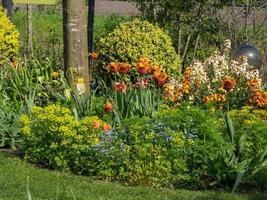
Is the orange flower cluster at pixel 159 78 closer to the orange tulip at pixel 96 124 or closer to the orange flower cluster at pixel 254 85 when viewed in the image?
the orange tulip at pixel 96 124

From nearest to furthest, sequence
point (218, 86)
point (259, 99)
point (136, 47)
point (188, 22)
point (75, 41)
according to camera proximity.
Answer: point (259, 99)
point (218, 86)
point (75, 41)
point (136, 47)
point (188, 22)

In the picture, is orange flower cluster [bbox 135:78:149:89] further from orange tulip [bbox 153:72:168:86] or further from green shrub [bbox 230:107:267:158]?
green shrub [bbox 230:107:267:158]

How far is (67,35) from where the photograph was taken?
9.48 meters

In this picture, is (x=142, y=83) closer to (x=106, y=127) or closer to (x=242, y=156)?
(x=106, y=127)

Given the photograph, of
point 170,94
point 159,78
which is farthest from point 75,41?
point 159,78

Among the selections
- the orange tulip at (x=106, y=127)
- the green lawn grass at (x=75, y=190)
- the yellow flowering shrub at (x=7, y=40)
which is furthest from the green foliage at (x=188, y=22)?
the green lawn grass at (x=75, y=190)

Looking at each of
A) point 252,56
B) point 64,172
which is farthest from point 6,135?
point 252,56

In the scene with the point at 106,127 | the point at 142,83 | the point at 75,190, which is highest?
the point at 142,83

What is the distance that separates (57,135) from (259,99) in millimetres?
2683

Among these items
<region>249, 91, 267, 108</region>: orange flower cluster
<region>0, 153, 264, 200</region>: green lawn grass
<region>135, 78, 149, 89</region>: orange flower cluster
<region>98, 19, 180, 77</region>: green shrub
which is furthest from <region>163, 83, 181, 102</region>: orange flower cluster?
<region>0, 153, 264, 200</region>: green lawn grass

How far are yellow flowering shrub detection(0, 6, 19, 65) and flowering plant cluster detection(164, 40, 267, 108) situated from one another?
312cm

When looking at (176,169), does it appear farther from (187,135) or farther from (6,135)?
(6,135)

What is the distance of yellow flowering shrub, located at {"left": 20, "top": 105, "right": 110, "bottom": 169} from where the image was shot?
742cm

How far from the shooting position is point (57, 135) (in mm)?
7539
